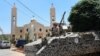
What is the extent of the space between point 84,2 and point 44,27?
66456 millimetres

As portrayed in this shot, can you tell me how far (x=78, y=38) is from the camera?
14.1 meters

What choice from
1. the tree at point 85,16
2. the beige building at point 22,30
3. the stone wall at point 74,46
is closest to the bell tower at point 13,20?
the beige building at point 22,30

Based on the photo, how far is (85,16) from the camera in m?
16.3

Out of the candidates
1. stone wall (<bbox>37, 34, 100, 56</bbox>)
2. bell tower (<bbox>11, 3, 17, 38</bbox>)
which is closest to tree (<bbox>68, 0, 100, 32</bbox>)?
stone wall (<bbox>37, 34, 100, 56</bbox>)

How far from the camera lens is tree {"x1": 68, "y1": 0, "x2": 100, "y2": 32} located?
1600 centimetres

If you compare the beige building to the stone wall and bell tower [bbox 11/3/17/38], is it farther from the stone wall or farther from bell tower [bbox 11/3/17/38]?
the stone wall

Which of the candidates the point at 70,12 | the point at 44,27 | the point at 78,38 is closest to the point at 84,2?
the point at 70,12

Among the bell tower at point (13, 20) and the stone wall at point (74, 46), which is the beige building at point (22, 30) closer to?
the bell tower at point (13, 20)

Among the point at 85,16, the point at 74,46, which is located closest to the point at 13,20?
the point at 85,16

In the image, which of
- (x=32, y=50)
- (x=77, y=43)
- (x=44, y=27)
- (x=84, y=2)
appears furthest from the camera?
(x=44, y=27)

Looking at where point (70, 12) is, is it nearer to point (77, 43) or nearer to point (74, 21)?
point (74, 21)

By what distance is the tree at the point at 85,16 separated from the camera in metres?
16.0

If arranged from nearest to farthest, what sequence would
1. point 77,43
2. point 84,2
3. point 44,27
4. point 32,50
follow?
1. point 77,43
2. point 32,50
3. point 84,2
4. point 44,27

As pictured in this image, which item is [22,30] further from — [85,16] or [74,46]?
[74,46]
